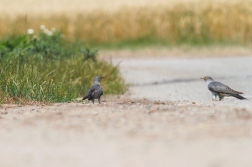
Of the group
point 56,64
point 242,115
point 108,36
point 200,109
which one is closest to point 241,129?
point 242,115

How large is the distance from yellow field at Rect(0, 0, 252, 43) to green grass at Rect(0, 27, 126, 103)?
11987 millimetres

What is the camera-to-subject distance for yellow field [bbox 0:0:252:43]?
112 feet

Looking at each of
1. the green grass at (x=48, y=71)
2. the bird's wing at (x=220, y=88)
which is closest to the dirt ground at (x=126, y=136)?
the green grass at (x=48, y=71)

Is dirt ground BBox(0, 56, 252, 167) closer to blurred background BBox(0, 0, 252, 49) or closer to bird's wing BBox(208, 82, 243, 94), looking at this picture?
bird's wing BBox(208, 82, 243, 94)

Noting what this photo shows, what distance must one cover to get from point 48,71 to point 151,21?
63.0ft

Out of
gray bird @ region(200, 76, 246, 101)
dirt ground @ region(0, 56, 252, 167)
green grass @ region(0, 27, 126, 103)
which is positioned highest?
green grass @ region(0, 27, 126, 103)

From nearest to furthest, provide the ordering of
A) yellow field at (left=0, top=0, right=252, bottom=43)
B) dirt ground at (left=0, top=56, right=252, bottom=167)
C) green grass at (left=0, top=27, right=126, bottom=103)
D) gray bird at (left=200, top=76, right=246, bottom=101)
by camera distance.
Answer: dirt ground at (left=0, top=56, right=252, bottom=167) → green grass at (left=0, top=27, right=126, bottom=103) → gray bird at (left=200, top=76, right=246, bottom=101) → yellow field at (left=0, top=0, right=252, bottom=43)

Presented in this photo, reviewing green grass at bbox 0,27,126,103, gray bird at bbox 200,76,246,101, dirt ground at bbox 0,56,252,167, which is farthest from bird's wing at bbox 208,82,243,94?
dirt ground at bbox 0,56,252,167

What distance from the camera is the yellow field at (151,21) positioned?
34031mm

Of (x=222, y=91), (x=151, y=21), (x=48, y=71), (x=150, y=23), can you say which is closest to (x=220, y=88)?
(x=222, y=91)

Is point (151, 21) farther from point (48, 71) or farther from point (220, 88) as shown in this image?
point (220, 88)

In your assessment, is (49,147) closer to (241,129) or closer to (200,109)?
(241,129)

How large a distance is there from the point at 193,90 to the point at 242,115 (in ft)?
26.7

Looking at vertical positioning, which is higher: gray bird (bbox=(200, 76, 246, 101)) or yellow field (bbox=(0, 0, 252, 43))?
yellow field (bbox=(0, 0, 252, 43))
